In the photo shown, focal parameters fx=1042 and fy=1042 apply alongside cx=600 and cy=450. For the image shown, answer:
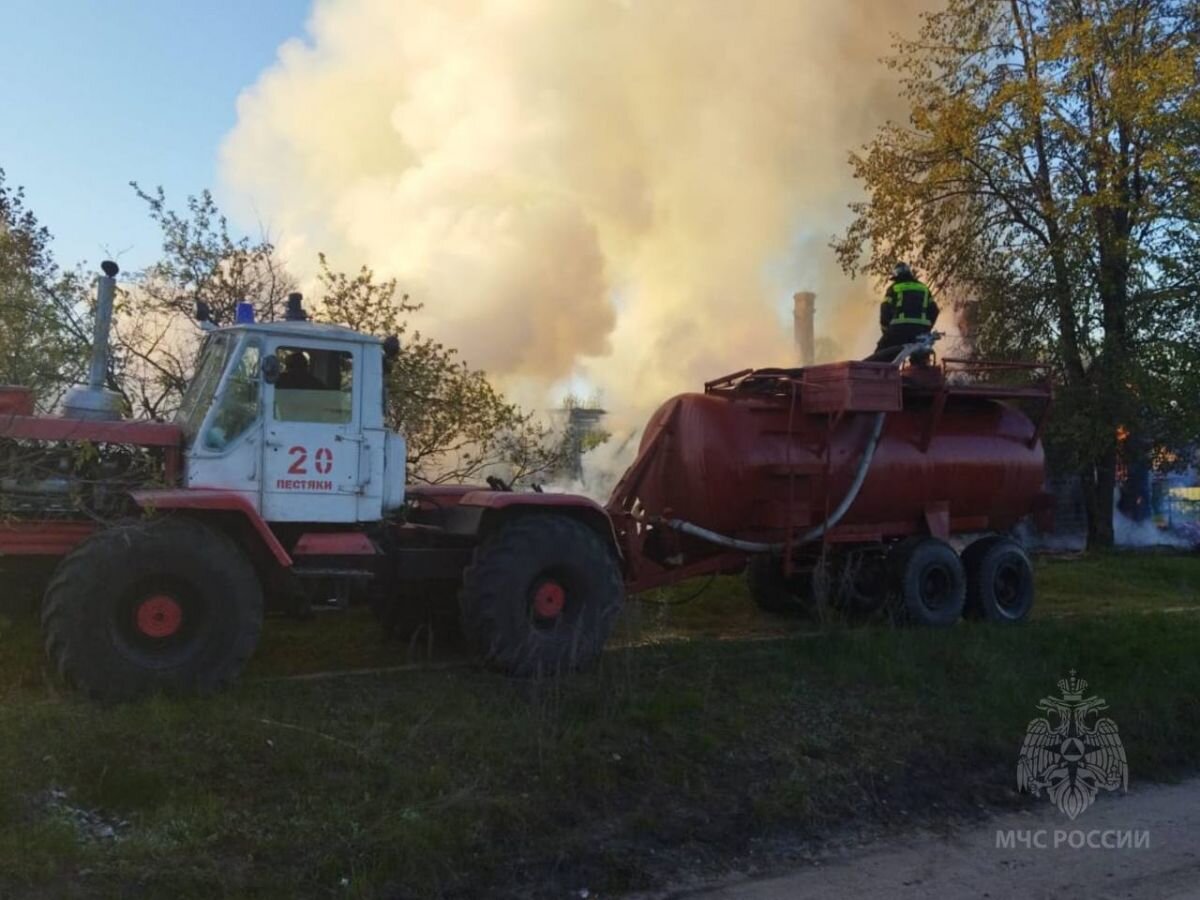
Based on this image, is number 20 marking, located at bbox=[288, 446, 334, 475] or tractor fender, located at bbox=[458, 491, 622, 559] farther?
tractor fender, located at bbox=[458, 491, 622, 559]

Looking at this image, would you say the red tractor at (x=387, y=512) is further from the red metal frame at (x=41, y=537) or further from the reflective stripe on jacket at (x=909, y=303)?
the reflective stripe on jacket at (x=909, y=303)

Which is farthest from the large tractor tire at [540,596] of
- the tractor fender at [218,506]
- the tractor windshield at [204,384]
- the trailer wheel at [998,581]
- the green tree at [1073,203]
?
the green tree at [1073,203]

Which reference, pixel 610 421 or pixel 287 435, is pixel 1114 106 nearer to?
pixel 610 421

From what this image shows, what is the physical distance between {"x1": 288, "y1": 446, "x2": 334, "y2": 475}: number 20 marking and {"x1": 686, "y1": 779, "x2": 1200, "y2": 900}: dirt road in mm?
3584

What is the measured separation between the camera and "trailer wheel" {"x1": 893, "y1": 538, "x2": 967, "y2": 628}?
31.3 ft

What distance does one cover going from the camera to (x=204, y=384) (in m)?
6.76

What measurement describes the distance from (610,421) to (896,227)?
24.0ft

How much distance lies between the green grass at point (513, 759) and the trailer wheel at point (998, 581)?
1886 millimetres

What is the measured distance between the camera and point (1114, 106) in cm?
1512

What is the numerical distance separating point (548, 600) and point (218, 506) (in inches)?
88.8

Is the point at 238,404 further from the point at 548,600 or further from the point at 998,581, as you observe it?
the point at 998,581

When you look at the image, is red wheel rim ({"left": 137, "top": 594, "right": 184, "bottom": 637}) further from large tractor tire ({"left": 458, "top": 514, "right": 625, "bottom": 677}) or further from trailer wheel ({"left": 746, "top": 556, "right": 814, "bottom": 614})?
trailer wheel ({"left": 746, "top": 556, "right": 814, "bottom": 614})

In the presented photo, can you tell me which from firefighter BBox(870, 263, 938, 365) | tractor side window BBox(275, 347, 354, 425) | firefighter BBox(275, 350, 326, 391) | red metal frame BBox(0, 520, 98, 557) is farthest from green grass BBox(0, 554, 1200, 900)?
firefighter BBox(870, 263, 938, 365)

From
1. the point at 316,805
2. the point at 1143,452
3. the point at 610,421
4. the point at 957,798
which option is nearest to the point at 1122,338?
the point at 1143,452
